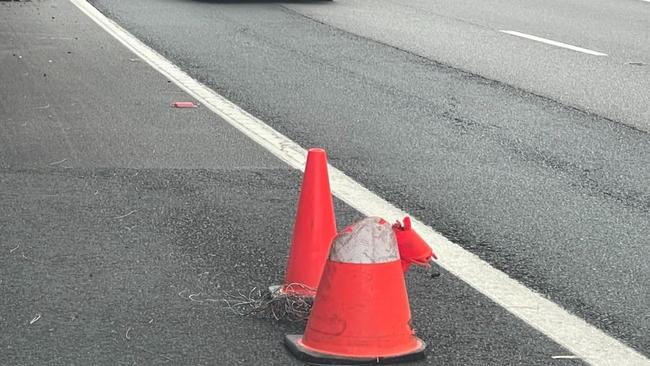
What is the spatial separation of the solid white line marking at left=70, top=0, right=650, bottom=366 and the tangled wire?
0.82 meters

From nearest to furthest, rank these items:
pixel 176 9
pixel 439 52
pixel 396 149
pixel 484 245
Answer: pixel 484 245
pixel 396 149
pixel 439 52
pixel 176 9

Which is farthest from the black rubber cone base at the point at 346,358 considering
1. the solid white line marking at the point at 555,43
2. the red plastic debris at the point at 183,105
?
the solid white line marking at the point at 555,43

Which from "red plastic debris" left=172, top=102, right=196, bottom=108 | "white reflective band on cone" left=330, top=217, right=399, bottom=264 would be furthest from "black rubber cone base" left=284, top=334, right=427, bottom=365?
"red plastic debris" left=172, top=102, right=196, bottom=108

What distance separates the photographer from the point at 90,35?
48.7 ft

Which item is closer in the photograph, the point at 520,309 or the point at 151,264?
the point at 520,309

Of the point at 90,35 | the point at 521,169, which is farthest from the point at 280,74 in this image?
the point at 521,169

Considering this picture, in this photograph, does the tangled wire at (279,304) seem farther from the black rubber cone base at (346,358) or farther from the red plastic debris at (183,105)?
the red plastic debris at (183,105)

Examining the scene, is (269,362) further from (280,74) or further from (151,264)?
(280,74)

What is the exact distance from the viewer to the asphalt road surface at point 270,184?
4.98 m

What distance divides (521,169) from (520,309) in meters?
3.08

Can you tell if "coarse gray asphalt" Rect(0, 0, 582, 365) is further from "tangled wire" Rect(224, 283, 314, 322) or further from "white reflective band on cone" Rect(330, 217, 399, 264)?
"white reflective band on cone" Rect(330, 217, 399, 264)

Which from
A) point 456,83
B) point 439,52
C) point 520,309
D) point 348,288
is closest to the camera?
point 348,288

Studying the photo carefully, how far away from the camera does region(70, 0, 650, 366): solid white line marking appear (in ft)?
15.7

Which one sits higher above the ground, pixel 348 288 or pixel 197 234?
pixel 348 288
